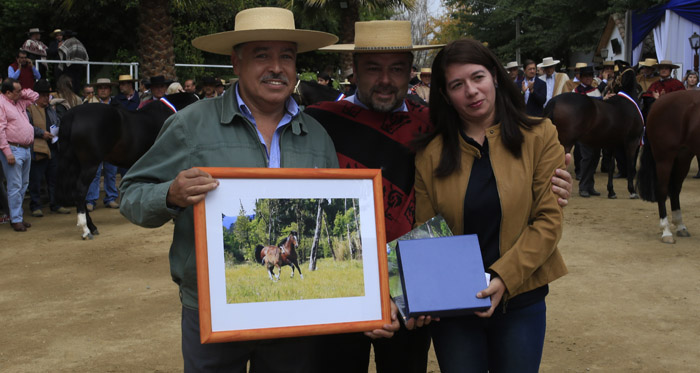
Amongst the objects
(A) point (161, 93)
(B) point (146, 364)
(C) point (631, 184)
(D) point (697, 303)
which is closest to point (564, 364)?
(D) point (697, 303)

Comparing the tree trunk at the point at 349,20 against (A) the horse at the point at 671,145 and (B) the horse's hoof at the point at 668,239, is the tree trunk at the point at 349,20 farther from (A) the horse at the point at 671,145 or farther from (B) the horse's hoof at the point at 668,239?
(B) the horse's hoof at the point at 668,239

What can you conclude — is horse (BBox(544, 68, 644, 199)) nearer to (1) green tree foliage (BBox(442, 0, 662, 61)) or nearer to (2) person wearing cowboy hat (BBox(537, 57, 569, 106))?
(2) person wearing cowboy hat (BBox(537, 57, 569, 106))

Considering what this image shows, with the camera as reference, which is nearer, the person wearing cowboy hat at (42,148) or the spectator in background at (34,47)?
the person wearing cowboy hat at (42,148)

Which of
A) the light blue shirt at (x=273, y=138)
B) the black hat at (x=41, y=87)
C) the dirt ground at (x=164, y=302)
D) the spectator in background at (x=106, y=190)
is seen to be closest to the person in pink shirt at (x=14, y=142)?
the dirt ground at (x=164, y=302)

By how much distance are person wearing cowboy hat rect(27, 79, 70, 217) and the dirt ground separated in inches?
69.8

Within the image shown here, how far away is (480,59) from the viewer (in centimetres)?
244

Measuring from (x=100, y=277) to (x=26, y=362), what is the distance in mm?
2410

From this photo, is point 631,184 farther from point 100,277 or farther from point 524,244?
point 524,244

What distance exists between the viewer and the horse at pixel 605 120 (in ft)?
36.4

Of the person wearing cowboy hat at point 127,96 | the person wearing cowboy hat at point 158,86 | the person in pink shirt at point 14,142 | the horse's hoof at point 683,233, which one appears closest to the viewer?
the horse's hoof at point 683,233

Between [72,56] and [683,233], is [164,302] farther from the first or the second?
[72,56]

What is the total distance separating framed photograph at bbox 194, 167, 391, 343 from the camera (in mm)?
2090

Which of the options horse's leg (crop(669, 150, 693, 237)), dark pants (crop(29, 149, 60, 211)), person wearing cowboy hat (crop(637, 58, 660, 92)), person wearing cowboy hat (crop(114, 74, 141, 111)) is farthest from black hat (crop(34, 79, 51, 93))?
person wearing cowboy hat (crop(637, 58, 660, 92))

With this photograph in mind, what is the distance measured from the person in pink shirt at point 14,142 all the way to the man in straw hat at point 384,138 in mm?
8067
